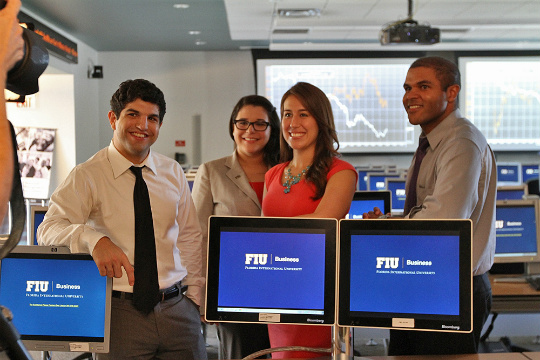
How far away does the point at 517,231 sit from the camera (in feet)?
12.4

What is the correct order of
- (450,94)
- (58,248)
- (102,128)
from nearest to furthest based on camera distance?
1. (58,248)
2. (450,94)
3. (102,128)

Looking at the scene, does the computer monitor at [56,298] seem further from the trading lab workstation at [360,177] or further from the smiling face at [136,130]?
the smiling face at [136,130]

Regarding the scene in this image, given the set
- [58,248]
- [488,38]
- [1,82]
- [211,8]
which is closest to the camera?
[1,82]

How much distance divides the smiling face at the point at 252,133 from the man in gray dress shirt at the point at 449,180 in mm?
635

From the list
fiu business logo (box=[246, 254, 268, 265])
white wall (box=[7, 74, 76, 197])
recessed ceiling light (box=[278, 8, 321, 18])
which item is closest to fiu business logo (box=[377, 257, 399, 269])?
fiu business logo (box=[246, 254, 268, 265])

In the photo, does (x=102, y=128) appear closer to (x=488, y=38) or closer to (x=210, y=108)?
(x=210, y=108)

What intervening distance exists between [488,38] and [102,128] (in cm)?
846

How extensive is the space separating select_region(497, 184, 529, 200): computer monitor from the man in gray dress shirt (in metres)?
2.50

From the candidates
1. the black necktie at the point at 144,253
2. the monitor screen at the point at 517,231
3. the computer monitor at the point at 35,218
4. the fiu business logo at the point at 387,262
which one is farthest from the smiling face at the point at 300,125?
the monitor screen at the point at 517,231

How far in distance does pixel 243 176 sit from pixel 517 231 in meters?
2.08

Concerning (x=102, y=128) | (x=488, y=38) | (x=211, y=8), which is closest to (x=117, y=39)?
(x=102, y=128)

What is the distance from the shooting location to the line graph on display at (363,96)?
484 inches

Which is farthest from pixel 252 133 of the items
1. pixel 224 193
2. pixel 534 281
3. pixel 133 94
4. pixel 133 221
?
pixel 534 281

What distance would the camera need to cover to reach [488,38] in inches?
455
